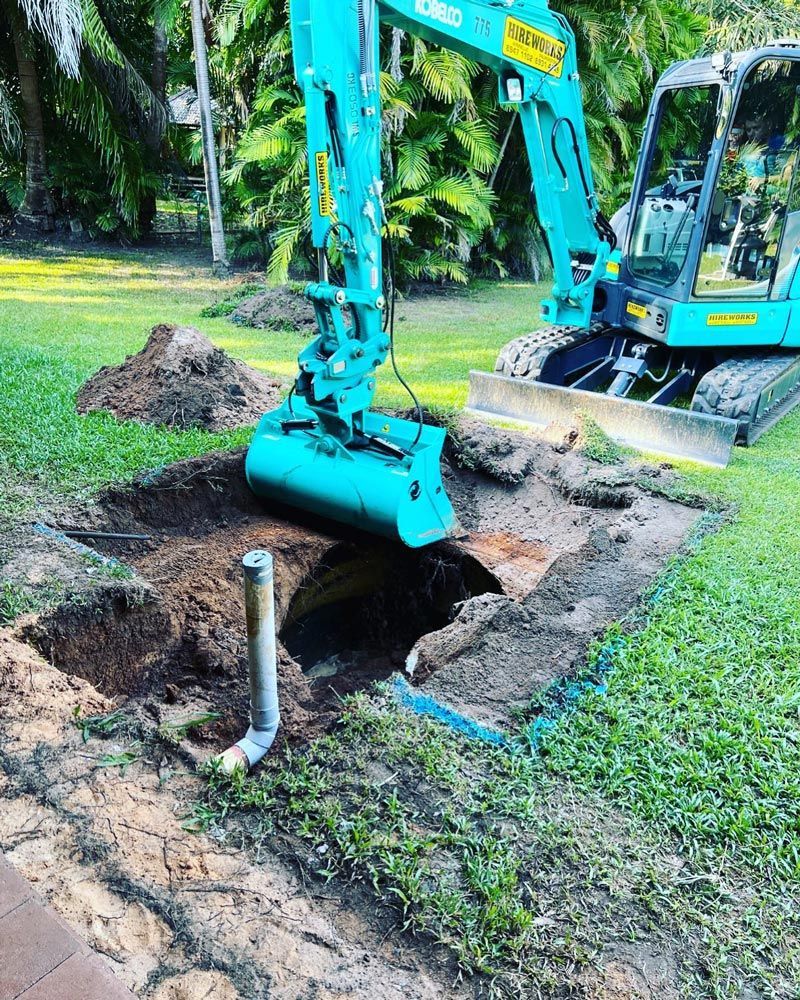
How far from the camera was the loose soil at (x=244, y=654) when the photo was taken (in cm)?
256

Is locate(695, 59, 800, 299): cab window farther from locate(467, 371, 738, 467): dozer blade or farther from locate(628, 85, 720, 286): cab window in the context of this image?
locate(467, 371, 738, 467): dozer blade

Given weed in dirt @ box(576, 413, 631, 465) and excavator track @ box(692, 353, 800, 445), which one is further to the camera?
excavator track @ box(692, 353, 800, 445)

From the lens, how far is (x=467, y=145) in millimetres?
13352

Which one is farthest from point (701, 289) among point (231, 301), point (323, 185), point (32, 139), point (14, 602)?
point (32, 139)

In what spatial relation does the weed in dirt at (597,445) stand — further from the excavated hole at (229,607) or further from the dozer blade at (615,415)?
the excavated hole at (229,607)

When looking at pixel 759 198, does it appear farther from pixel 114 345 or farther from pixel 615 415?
pixel 114 345

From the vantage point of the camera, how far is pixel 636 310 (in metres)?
8.02

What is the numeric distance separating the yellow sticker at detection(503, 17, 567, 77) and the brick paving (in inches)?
245

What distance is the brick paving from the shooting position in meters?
2.22

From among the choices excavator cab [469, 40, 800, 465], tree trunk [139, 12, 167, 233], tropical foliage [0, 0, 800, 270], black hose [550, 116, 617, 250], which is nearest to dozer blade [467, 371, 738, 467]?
excavator cab [469, 40, 800, 465]

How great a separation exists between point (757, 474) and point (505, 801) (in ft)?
14.4

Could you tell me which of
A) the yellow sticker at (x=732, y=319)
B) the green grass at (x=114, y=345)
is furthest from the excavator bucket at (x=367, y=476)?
the yellow sticker at (x=732, y=319)

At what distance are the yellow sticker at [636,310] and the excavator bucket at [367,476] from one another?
3.55 m

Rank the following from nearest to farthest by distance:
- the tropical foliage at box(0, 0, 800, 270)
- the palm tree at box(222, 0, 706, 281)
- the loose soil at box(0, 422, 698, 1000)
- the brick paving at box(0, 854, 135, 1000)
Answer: the brick paving at box(0, 854, 135, 1000) < the loose soil at box(0, 422, 698, 1000) < the palm tree at box(222, 0, 706, 281) < the tropical foliage at box(0, 0, 800, 270)
